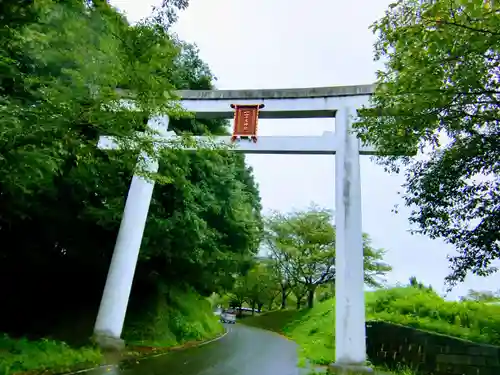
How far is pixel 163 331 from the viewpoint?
1030 centimetres

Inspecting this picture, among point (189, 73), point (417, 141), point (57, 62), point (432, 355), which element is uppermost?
point (189, 73)

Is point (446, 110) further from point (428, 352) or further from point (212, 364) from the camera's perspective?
point (212, 364)

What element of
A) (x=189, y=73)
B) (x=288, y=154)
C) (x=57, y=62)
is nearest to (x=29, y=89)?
(x=57, y=62)

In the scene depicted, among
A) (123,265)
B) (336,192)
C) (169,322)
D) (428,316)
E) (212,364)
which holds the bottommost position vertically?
(212,364)

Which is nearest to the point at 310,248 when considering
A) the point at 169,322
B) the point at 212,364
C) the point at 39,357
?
the point at 169,322

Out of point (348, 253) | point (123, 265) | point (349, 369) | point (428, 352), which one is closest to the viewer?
point (428, 352)

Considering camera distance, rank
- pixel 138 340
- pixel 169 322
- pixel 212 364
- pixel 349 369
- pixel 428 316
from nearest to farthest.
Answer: pixel 349 369
pixel 428 316
pixel 212 364
pixel 138 340
pixel 169 322

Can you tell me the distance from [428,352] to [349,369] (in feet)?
4.76

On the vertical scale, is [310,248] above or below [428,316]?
above

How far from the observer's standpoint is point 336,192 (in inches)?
319

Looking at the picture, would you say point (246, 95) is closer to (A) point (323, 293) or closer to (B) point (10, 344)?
(B) point (10, 344)

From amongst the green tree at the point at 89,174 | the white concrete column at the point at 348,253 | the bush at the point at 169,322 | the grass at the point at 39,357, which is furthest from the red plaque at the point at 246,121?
→ the bush at the point at 169,322

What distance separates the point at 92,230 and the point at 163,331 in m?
3.52

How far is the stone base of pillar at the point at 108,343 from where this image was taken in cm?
739
